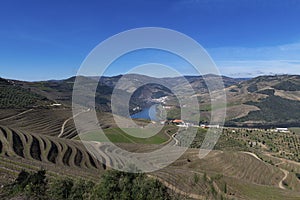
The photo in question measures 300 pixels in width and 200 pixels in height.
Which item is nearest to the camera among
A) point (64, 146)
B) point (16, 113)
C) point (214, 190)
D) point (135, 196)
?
point (135, 196)

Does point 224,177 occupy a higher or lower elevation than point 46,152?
lower

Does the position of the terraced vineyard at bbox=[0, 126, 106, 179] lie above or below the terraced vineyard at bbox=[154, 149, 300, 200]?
above

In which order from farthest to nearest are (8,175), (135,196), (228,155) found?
(228,155) → (8,175) → (135,196)

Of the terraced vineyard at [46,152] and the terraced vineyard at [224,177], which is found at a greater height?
the terraced vineyard at [46,152]

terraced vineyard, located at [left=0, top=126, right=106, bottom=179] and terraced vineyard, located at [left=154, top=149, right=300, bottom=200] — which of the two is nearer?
terraced vineyard, located at [left=154, top=149, right=300, bottom=200]

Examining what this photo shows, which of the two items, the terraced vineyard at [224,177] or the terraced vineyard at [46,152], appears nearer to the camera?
the terraced vineyard at [224,177]

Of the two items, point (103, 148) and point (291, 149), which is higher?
point (103, 148)

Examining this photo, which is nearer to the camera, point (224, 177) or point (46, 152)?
point (224, 177)

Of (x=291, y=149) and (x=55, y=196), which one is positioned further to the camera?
(x=291, y=149)

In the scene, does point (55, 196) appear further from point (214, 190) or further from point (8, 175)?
point (214, 190)

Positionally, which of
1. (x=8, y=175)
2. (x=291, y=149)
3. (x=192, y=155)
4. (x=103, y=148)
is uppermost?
(x=8, y=175)

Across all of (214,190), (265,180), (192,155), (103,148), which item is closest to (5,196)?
(214,190)
